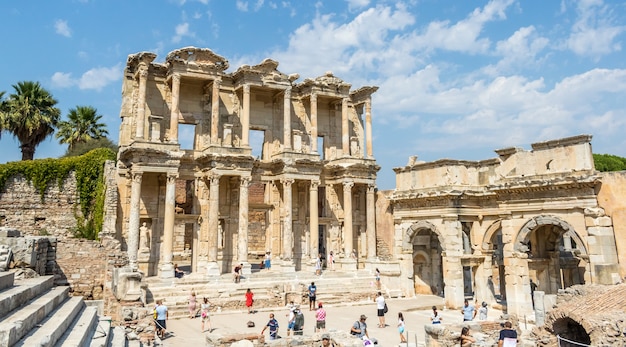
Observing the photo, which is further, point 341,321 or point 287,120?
point 287,120

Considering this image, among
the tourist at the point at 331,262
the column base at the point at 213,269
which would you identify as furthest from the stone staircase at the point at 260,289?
the tourist at the point at 331,262

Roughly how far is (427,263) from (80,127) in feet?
79.1

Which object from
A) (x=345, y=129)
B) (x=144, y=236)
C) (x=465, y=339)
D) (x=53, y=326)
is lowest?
(x=465, y=339)

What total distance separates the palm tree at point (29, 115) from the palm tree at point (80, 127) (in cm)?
201

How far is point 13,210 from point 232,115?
12420 mm

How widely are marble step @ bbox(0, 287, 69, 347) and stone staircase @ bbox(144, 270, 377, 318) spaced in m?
5.91

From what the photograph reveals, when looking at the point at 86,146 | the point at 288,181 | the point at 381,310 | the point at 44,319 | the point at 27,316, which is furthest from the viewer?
the point at 86,146

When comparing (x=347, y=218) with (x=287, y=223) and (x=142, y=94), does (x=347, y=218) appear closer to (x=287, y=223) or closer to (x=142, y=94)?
(x=287, y=223)

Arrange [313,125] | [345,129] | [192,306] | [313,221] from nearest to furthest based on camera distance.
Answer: [192,306] < [313,221] < [313,125] < [345,129]

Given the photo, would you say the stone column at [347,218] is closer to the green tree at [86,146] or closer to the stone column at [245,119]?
the stone column at [245,119]

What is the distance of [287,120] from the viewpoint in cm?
2650

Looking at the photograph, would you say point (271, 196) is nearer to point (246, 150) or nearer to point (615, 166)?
point (246, 150)

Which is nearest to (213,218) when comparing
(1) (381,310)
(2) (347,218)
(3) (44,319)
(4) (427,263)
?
(2) (347,218)

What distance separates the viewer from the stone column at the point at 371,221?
27484 mm
